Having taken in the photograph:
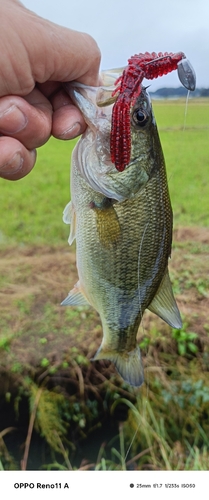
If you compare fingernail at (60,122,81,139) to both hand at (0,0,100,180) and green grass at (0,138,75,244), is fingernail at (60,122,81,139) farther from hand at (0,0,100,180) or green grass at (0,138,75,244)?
green grass at (0,138,75,244)

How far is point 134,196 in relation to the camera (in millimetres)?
536

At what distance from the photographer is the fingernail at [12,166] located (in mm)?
542

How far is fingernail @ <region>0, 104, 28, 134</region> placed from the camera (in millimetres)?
516

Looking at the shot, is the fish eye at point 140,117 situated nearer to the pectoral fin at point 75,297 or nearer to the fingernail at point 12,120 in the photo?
the fingernail at point 12,120

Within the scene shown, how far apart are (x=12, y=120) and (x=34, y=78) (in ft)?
0.19

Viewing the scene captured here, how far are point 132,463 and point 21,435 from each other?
31 cm

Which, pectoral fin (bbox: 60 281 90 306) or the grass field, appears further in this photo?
the grass field

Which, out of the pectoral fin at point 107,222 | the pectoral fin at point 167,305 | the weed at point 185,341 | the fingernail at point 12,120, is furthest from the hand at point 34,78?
the weed at point 185,341

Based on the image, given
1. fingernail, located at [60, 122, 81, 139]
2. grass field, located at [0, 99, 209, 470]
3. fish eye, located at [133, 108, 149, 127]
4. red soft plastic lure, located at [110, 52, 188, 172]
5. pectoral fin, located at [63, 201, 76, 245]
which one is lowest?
grass field, located at [0, 99, 209, 470]

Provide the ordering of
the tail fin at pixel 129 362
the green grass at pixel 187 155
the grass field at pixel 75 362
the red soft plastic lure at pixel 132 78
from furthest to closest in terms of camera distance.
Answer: the grass field at pixel 75 362 → the green grass at pixel 187 155 → the tail fin at pixel 129 362 → the red soft plastic lure at pixel 132 78

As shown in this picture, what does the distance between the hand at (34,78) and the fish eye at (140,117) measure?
0.08m

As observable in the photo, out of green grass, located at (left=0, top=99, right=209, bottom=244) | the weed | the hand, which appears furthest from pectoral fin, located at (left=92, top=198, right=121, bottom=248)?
the weed

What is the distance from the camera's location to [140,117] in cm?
48
